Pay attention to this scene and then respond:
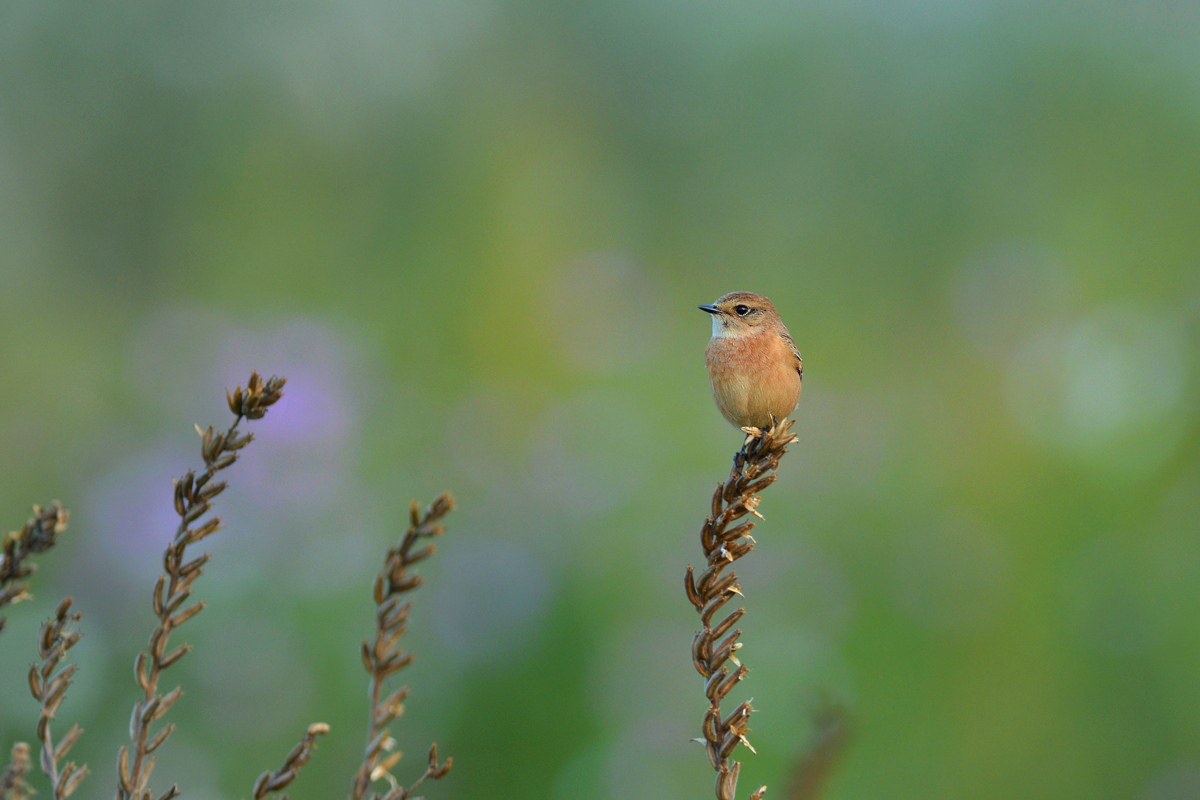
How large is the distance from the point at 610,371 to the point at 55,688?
111 inches

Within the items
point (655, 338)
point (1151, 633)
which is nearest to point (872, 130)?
point (655, 338)

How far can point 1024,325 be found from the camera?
135 inches

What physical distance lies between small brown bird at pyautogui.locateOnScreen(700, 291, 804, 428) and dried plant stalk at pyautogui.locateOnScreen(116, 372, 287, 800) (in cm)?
125

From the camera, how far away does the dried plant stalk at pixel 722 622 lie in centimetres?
59

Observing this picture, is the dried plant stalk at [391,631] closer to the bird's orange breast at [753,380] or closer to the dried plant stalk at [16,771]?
the dried plant stalk at [16,771]

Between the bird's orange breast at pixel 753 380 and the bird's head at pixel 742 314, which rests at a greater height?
the bird's head at pixel 742 314

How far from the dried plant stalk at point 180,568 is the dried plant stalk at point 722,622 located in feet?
0.98

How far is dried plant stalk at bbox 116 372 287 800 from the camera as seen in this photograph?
0.53 m

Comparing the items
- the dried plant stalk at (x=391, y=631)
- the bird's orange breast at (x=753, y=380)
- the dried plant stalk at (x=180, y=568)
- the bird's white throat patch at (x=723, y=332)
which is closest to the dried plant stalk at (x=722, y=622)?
the dried plant stalk at (x=391, y=631)

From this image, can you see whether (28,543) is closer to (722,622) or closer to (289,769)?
(289,769)

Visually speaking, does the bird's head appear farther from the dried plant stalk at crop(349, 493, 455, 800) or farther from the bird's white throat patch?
the dried plant stalk at crop(349, 493, 455, 800)

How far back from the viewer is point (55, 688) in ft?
1.70

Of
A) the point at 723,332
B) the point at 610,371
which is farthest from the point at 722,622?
the point at 610,371

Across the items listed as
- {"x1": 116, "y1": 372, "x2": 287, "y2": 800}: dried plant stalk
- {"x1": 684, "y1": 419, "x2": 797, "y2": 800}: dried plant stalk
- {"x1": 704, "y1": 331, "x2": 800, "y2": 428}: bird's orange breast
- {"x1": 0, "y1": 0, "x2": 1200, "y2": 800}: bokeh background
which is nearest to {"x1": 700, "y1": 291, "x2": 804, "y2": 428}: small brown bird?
{"x1": 704, "y1": 331, "x2": 800, "y2": 428}: bird's orange breast
